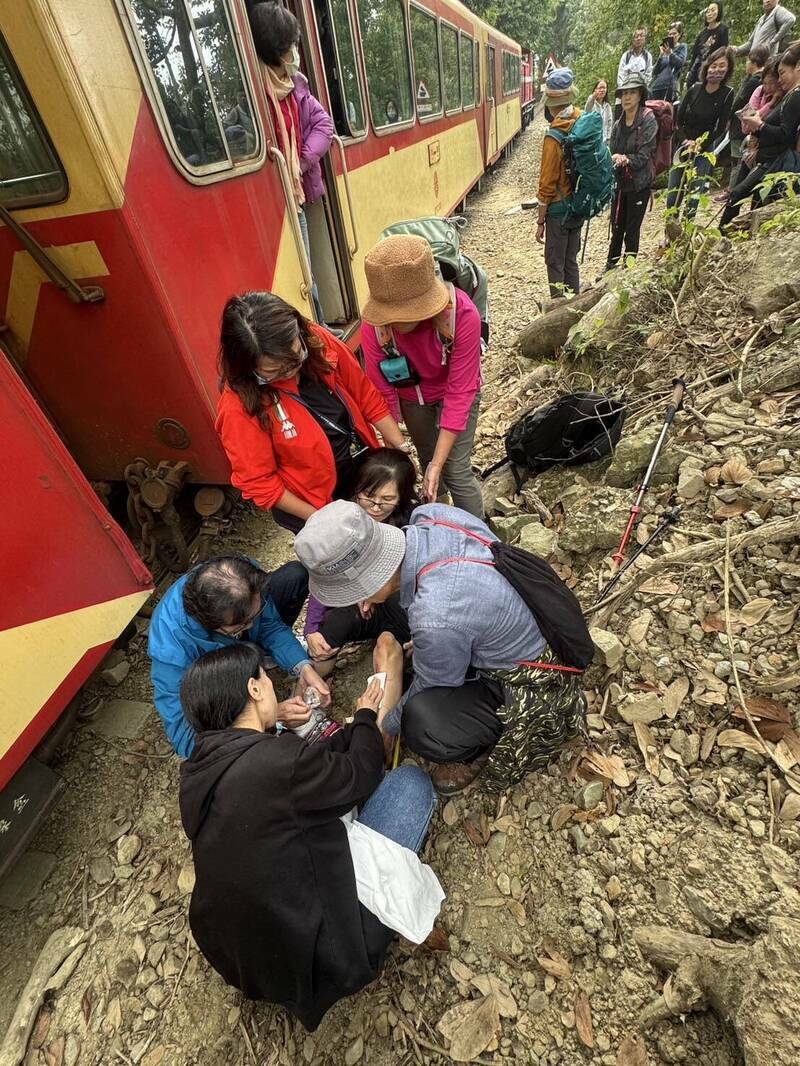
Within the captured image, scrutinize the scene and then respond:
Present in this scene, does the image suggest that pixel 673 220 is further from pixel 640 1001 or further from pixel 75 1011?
pixel 75 1011

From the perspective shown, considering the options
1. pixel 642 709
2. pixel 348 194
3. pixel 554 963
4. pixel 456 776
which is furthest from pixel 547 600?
pixel 348 194

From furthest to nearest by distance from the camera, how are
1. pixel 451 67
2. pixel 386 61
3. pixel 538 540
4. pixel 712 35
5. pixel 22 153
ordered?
pixel 451 67, pixel 712 35, pixel 386 61, pixel 538 540, pixel 22 153

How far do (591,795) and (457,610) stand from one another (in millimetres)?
934

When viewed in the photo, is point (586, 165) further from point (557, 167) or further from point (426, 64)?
point (426, 64)

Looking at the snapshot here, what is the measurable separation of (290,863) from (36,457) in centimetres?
166

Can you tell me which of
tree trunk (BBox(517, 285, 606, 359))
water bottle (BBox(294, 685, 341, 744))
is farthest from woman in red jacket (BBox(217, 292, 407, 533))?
tree trunk (BBox(517, 285, 606, 359))

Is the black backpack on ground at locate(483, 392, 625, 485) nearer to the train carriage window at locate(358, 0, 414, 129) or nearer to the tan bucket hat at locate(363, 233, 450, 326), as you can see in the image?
the tan bucket hat at locate(363, 233, 450, 326)

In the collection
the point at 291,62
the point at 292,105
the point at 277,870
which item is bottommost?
the point at 277,870

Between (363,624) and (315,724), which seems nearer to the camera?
(315,724)

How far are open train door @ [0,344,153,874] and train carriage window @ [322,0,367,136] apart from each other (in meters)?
3.89

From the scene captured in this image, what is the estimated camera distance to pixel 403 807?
6.66 feet

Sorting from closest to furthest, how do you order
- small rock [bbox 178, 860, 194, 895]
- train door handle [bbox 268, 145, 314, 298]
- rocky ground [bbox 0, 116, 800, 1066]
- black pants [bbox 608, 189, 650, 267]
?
1. rocky ground [bbox 0, 116, 800, 1066]
2. small rock [bbox 178, 860, 194, 895]
3. train door handle [bbox 268, 145, 314, 298]
4. black pants [bbox 608, 189, 650, 267]

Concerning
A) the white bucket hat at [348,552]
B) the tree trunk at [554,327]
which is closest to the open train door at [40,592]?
the white bucket hat at [348,552]

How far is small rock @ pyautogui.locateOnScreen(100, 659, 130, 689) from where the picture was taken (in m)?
2.97
